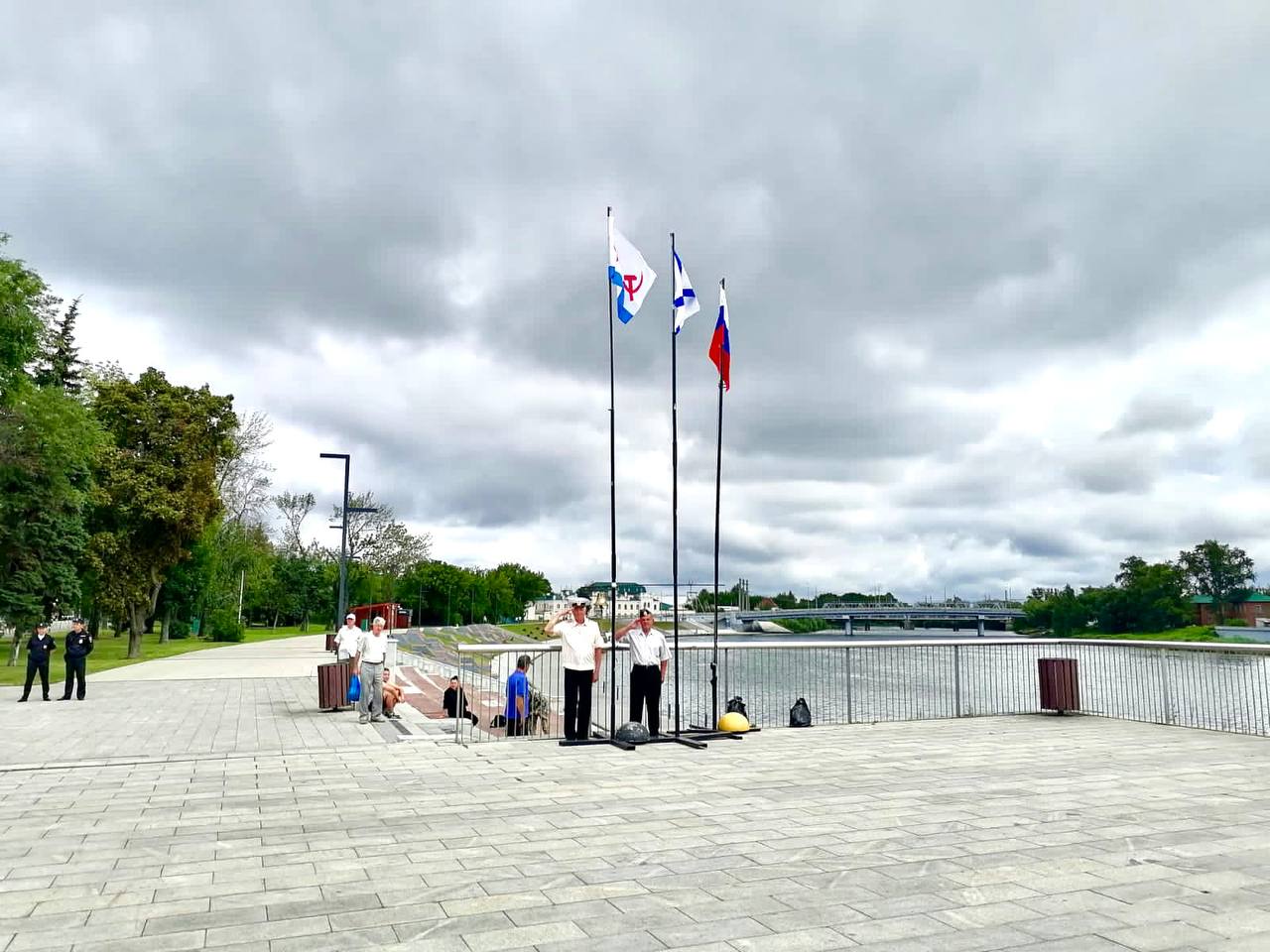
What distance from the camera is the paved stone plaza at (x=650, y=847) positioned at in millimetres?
4746

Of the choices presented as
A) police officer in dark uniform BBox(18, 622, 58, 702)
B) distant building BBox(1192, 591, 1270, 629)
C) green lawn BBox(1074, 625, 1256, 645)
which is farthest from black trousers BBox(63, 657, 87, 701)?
distant building BBox(1192, 591, 1270, 629)

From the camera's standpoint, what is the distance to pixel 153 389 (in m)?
41.7

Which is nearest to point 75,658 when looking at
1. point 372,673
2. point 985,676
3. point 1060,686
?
point 372,673

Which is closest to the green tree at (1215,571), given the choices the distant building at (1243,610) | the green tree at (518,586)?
→ the distant building at (1243,610)

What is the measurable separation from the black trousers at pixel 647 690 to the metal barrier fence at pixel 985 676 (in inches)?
31.1

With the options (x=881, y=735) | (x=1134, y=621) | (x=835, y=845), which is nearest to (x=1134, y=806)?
(x=835, y=845)

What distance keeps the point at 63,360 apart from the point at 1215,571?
87.4 metres

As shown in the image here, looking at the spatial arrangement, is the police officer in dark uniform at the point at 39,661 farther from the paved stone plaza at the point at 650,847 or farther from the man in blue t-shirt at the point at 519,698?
the man in blue t-shirt at the point at 519,698

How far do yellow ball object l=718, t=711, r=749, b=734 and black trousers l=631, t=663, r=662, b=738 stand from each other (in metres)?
0.97

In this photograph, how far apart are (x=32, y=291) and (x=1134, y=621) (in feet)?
212

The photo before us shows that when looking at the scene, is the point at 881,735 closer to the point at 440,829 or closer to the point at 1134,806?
the point at 1134,806

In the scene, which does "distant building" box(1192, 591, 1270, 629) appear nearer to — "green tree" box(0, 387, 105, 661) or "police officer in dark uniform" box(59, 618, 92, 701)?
"green tree" box(0, 387, 105, 661)

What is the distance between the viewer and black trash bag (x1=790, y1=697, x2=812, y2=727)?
45.3 feet

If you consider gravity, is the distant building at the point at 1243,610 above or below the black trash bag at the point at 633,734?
above
